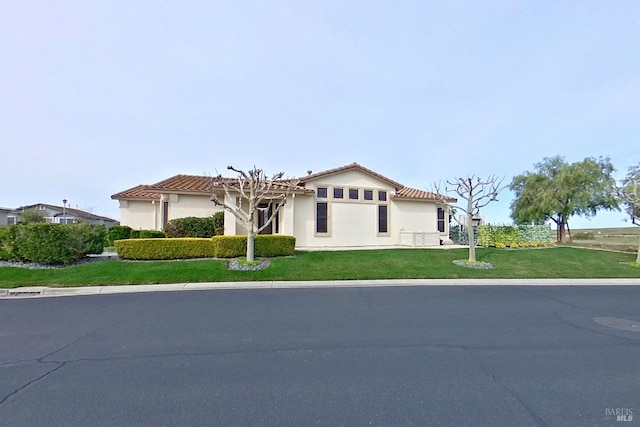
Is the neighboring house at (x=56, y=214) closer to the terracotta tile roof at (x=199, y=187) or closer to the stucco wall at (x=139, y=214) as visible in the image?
the stucco wall at (x=139, y=214)

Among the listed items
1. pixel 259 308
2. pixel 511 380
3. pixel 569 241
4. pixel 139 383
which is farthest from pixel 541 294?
pixel 569 241

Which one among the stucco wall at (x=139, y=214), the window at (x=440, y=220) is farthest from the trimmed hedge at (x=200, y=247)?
the window at (x=440, y=220)

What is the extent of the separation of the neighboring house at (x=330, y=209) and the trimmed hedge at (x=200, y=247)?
286 cm

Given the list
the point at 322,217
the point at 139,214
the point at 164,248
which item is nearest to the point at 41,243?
the point at 164,248

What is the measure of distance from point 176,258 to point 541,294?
546 inches

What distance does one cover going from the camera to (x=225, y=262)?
12492mm

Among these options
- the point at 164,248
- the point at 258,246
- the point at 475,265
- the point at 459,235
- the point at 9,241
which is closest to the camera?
the point at 9,241

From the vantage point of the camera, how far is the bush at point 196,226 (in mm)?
16109

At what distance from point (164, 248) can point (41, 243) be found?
415cm

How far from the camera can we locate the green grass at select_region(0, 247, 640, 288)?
988cm

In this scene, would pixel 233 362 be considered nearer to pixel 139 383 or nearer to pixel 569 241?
pixel 139 383

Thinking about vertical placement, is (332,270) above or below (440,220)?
below

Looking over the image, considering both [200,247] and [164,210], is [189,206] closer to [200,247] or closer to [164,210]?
[164,210]

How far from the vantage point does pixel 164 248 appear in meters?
12.8
